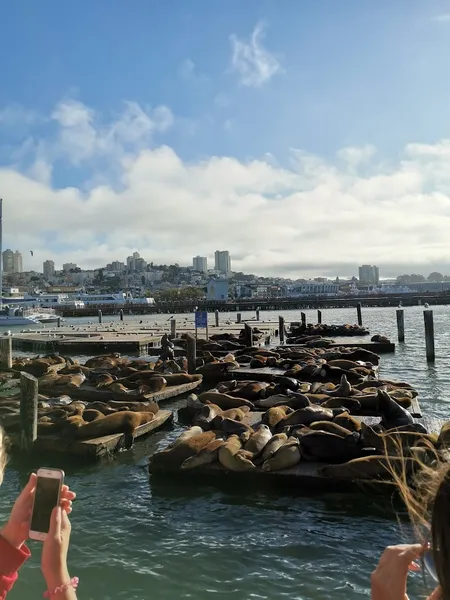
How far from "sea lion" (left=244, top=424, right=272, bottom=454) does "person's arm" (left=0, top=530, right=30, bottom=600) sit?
596cm

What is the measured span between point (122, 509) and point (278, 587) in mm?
2564

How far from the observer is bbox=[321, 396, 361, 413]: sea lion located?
9906 mm

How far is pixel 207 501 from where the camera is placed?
6.59 meters

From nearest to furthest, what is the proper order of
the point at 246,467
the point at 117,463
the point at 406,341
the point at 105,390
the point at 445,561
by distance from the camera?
the point at 445,561 → the point at 246,467 → the point at 117,463 → the point at 105,390 → the point at 406,341

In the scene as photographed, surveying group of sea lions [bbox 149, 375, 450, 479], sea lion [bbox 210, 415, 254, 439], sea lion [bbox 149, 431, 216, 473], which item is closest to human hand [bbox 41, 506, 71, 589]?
group of sea lions [bbox 149, 375, 450, 479]

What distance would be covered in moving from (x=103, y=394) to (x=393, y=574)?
36.6 feet

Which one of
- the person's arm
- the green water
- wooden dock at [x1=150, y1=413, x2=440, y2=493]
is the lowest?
the green water

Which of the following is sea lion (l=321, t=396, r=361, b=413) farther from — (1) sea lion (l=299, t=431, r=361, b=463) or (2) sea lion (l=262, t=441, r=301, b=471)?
(2) sea lion (l=262, t=441, r=301, b=471)

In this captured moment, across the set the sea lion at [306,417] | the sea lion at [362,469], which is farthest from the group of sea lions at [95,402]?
the sea lion at [362,469]

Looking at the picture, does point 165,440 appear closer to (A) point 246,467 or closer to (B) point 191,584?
(A) point 246,467

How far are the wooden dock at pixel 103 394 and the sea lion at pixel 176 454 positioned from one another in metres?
4.36

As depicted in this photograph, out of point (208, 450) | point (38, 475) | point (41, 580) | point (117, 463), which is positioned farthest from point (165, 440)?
point (38, 475)

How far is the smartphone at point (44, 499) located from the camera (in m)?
1.59

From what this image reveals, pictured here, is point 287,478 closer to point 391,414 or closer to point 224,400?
point 391,414
